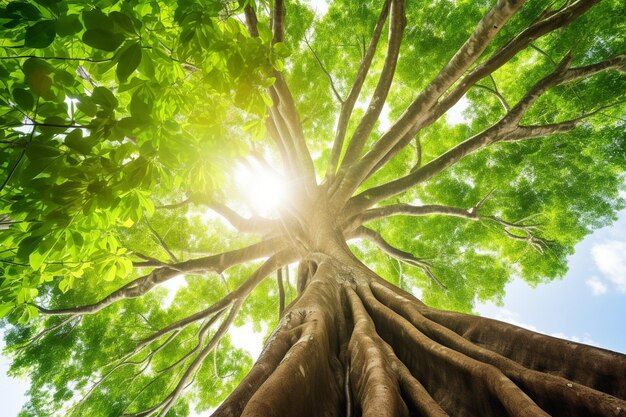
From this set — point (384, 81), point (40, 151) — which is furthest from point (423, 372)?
point (384, 81)

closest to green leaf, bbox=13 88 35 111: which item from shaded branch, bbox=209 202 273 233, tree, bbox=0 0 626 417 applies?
tree, bbox=0 0 626 417

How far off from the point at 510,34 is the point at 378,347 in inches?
244

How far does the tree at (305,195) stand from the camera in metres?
1.35

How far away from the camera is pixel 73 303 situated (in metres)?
6.14

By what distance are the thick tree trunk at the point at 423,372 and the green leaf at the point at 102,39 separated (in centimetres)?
149

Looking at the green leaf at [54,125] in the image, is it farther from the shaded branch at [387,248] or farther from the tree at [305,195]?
the shaded branch at [387,248]

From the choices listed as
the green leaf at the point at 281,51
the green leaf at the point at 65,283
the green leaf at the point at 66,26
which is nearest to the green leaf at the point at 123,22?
the green leaf at the point at 66,26

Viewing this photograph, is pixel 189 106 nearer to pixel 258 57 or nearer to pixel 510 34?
pixel 258 57

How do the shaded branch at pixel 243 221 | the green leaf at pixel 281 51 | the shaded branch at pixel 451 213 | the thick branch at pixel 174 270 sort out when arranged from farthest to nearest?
the shaded branch at pixel 451 213 → the shaded branch at pixel 243 221 → the thick branch at pixel 174 270 → the green leaf at pixel 281 51

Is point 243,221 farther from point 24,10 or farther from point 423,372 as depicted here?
point 24,10

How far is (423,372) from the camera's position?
1948mm

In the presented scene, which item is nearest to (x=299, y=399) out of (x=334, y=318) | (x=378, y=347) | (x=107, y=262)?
(x=378, y=347)

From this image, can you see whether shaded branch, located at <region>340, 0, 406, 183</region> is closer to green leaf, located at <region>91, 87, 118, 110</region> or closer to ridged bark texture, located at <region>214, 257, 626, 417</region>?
ridged bark texture, located at <region>214, 257, 626, 417</region>

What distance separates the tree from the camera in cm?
135
